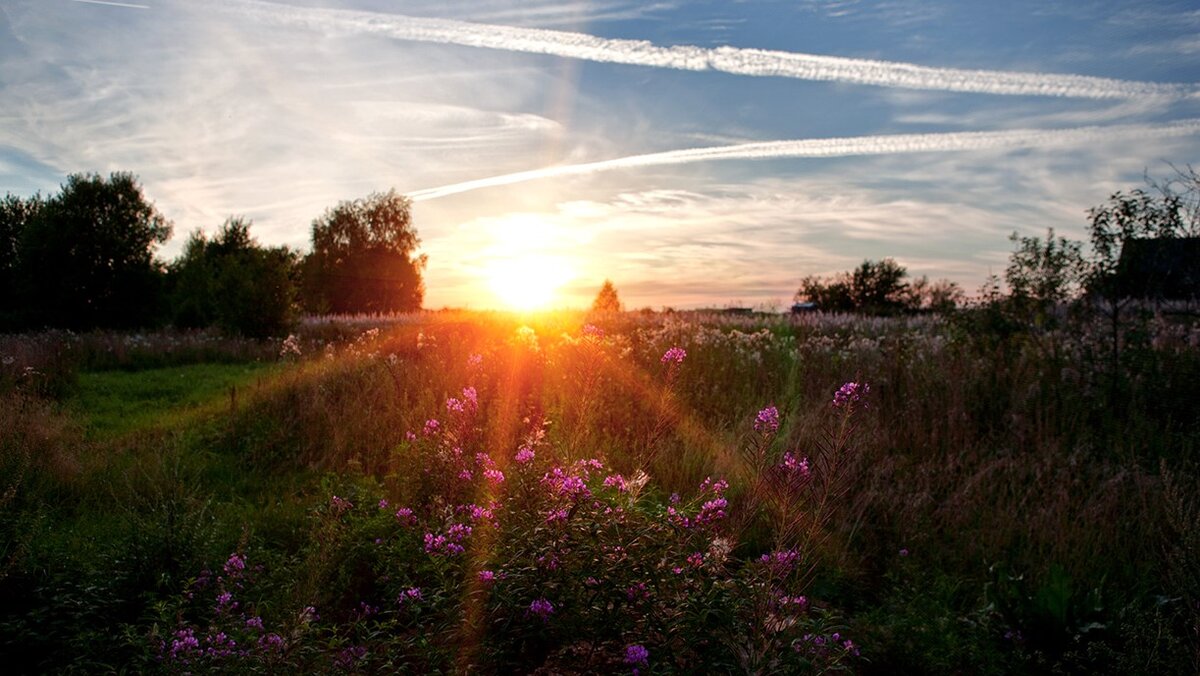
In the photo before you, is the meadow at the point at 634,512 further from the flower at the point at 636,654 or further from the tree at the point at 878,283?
the tree at the point at 878,283

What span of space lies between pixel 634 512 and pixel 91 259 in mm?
34855

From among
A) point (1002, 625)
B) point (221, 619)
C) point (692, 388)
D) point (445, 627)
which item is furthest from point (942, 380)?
point (221, 619)

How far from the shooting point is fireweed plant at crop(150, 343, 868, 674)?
188cm

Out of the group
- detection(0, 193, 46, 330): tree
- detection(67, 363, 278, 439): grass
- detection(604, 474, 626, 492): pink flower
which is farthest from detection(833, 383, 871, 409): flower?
detection(0, 193, 46, 330): tree

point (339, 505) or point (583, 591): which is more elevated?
point (583, 591)

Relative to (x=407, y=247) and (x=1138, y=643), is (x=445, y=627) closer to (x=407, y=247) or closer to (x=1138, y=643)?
(x=1138, y=643)

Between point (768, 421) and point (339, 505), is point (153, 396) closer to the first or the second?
point (339, 505)

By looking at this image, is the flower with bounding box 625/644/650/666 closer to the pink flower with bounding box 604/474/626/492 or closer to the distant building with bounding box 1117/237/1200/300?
the pink flower with bounding box 604/474/626/492

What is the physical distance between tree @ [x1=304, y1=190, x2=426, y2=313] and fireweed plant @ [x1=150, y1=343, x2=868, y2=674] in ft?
131

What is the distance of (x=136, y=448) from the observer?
6984 mm

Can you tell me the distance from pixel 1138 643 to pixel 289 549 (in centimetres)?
471

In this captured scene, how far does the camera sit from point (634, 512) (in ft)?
8.63

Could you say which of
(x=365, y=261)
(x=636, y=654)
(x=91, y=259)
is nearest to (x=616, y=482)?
(x=636, y=654)

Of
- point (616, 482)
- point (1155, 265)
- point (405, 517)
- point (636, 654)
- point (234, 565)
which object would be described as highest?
point (1155, 265)
